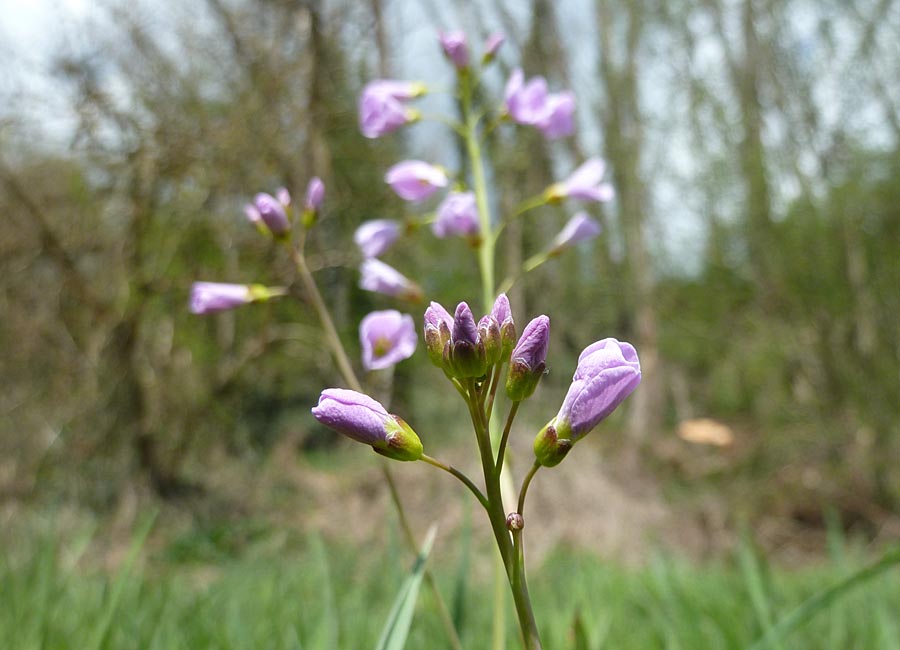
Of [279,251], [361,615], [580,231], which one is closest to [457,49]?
[580,231]

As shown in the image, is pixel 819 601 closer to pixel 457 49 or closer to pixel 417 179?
pixel 417 179

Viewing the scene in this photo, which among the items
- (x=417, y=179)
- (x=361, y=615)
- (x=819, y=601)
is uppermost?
(x=417, y=179)

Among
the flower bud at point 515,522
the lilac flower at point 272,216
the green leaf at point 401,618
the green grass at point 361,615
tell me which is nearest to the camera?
the flower bud at point 515,522

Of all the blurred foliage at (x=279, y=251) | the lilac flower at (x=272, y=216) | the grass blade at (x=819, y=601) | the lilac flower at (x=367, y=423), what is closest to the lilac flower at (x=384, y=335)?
the lilac flower at (x=272, y=216)

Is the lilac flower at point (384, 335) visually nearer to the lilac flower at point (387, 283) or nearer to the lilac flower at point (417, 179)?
the lilac flower at point (387, 283)

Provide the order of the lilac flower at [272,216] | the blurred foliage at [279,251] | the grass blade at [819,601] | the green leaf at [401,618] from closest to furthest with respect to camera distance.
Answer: the green leaf at [401,618] < the grass blade at [819,601] < the lilac flower at [272,216] < the blurred foliage at [279,251]

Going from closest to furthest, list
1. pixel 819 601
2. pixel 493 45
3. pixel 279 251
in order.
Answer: pixel 819 601, pixel 493 45, pixel 279 251

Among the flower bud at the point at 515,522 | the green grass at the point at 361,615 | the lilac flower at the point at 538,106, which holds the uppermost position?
the lilac flower at the point at 538,106
